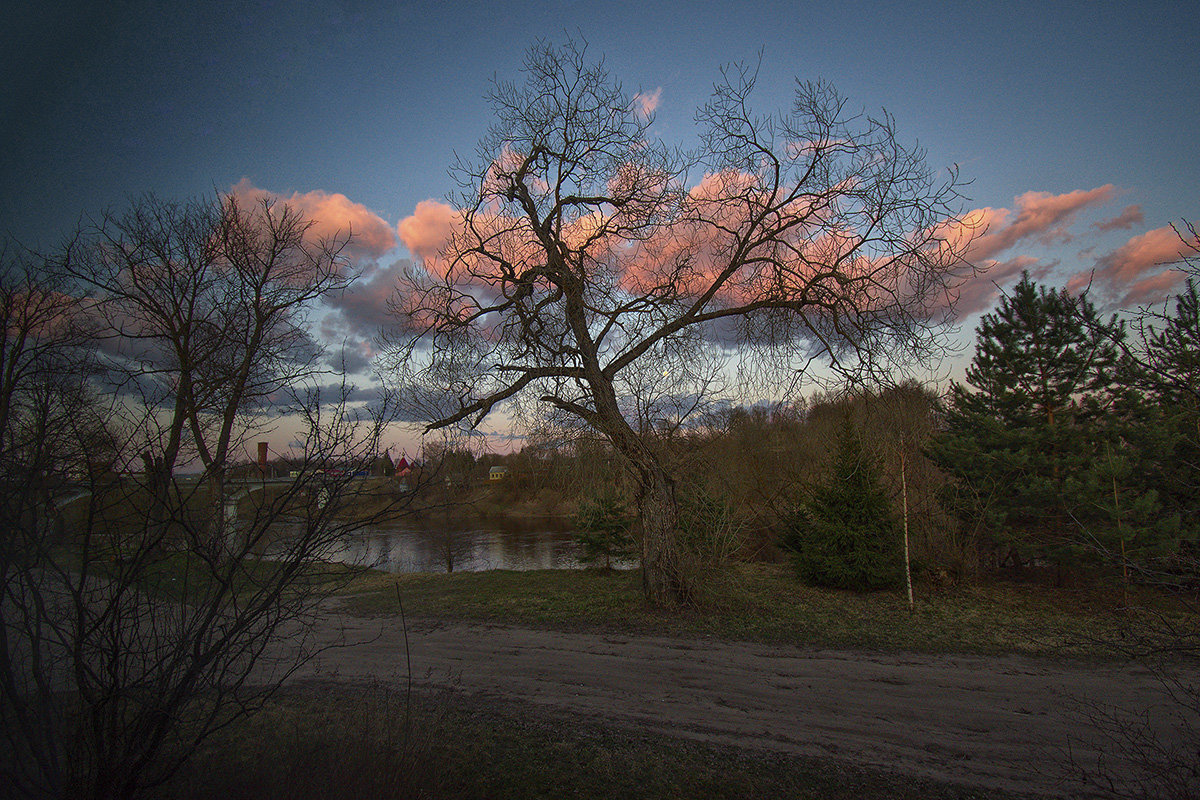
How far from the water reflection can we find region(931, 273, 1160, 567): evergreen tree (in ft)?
38.9

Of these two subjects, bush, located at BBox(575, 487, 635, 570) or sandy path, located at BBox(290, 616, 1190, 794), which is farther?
bush, located at BBox(575, 487, 635, 570)

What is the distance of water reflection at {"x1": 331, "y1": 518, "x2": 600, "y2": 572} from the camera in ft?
74.9

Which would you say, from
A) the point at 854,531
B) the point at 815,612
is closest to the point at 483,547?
the point at 854,531

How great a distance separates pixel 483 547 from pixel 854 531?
21.0 m

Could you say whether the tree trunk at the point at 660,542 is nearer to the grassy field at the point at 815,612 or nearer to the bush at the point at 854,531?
the grassy field at the point at 815,612

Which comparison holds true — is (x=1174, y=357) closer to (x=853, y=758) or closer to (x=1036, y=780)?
(x=1036, y=780)

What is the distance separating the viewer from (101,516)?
2908mm

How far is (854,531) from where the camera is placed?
40.7 feet

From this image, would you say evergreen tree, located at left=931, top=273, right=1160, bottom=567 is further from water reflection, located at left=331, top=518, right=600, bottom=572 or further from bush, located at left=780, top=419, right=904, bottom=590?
water reflection, located at left=331, top=518, right=600, bottom=572

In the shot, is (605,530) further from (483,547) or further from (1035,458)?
(483,547)

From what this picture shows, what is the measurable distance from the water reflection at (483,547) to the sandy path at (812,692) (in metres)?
10.4

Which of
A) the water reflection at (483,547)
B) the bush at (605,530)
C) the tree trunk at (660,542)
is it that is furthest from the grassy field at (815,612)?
the water reflection at (483,547)

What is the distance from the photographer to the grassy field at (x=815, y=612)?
898 centimetres

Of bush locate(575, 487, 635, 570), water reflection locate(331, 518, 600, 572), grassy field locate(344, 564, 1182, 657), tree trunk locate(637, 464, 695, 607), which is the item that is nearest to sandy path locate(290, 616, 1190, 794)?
grassy field locate(344, 564, 1182, 657)
